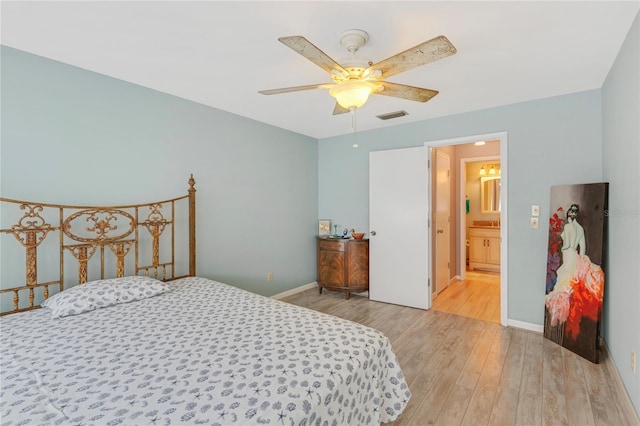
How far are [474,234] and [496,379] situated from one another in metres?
4.52

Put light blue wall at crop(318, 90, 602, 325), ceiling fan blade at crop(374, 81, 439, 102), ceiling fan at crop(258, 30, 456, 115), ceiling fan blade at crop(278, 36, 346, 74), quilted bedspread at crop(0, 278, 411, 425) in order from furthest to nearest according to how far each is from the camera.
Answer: light blue wall at crop(318, 90, 602, 325) → ceiling fan blade at crop(374, 81, 439, 102) → ceiling fan at crop(258, 30, 456, 115) → ceiling fan blade at crop(278, 36, 346, 74) → quilted bedspread at crop(0, 278, 411, 425)

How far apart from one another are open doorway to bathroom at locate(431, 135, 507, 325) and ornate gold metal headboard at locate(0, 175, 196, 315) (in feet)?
10.4

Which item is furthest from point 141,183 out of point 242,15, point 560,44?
point 560,44

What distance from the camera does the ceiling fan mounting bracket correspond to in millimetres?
1828

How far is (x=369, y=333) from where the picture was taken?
66.1 inches

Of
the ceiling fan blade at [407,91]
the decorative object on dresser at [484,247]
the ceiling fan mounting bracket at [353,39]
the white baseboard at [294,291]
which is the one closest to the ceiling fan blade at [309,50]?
the ceiling fan mounting bracket at [353,39]

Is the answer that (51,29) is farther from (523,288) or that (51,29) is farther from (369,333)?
(523,288)

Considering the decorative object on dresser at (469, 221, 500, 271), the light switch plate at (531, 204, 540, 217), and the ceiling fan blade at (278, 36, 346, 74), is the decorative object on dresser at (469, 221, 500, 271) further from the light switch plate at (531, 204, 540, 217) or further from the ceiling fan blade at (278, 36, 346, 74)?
the ceiling fan blade at (278, 36, 346, 74)

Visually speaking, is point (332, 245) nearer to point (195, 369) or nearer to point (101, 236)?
point (101, 236)

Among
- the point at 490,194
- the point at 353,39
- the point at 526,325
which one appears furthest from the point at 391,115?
the point at 490,194

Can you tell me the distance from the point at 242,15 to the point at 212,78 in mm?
966

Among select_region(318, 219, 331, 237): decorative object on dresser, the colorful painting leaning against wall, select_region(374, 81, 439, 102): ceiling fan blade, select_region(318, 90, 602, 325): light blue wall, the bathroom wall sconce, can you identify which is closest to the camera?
select_region(374, 81, 439, 102): ceiling fan blade

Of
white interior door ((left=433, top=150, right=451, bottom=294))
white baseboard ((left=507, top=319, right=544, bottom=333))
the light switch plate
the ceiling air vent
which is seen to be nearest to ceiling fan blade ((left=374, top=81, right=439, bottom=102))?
the ceiling air vent

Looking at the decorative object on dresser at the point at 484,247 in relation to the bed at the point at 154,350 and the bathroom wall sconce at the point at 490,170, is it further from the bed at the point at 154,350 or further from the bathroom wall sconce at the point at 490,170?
the bed at the point at 154,350
